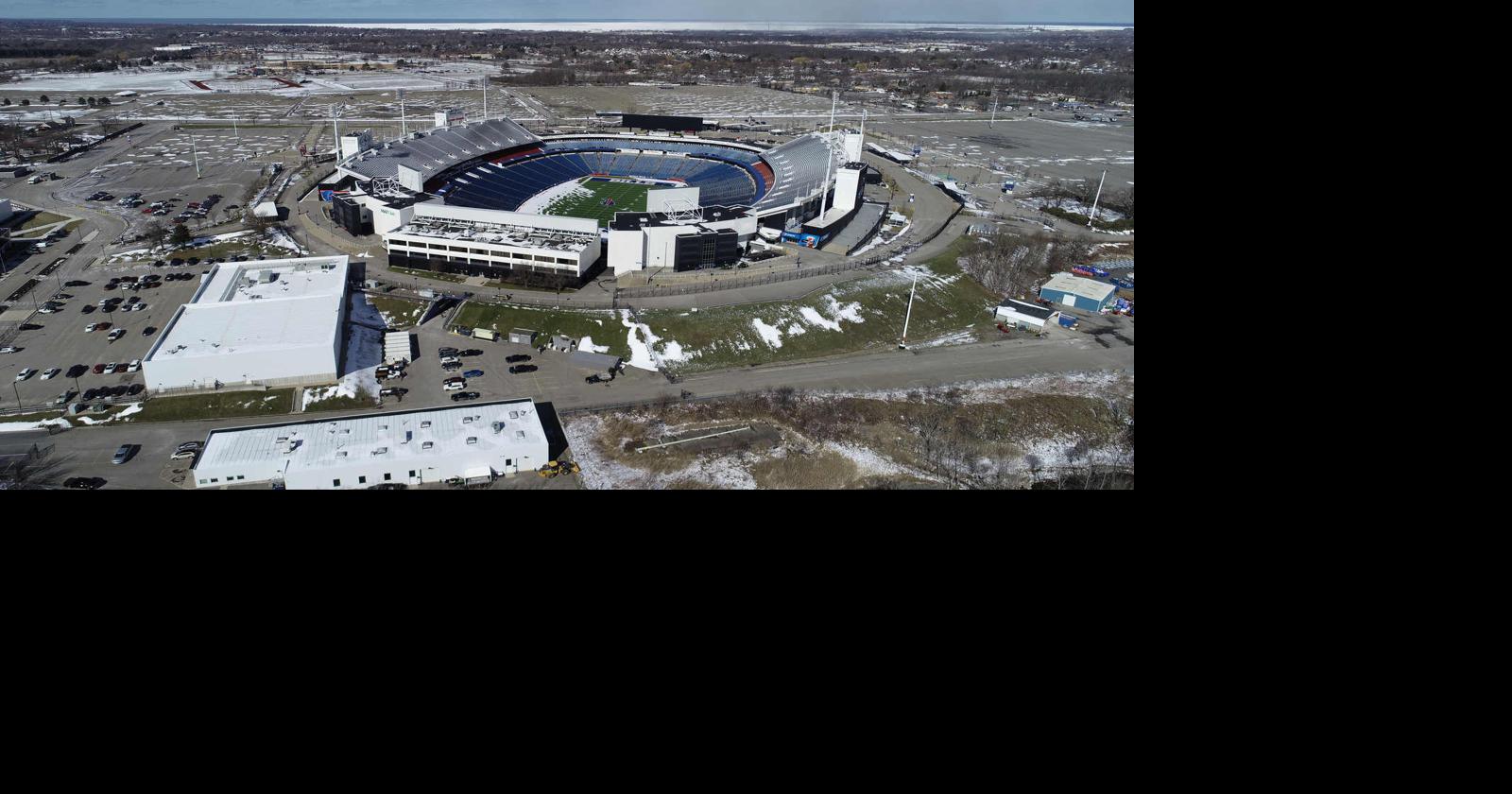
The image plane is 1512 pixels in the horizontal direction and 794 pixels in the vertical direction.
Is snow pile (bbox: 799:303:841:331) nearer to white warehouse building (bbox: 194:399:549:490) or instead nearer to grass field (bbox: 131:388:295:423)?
white warehouse building (bbox: 194:399:549:490)

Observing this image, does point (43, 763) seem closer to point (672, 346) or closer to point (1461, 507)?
point (1461, 507)

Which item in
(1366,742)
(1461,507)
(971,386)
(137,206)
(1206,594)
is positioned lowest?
(971,386)

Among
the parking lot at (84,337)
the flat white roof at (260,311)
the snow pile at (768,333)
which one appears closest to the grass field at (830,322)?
the snow pile at (768,333)

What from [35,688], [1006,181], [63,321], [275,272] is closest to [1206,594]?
[35,688]

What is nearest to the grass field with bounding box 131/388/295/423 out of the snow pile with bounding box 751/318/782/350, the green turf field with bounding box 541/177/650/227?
the snow pile with bounding box 751/318/782/350

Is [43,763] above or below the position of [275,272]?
below

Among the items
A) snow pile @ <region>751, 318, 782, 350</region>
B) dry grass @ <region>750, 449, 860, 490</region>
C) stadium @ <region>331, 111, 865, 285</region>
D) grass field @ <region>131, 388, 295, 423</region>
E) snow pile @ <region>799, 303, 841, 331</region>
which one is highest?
stadium @ <region>331, 111, 865, 285</region>
